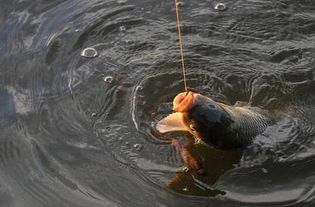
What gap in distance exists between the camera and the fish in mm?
3025

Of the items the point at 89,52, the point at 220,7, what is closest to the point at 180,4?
the point at 220,7

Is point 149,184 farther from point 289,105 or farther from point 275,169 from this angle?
point 289,105

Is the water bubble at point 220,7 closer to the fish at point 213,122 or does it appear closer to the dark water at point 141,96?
the dark water at point 141,96

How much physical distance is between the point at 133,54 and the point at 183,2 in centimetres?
80

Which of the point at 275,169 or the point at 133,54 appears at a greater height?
the point at 133,54

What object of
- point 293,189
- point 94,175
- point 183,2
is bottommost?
point 293,189

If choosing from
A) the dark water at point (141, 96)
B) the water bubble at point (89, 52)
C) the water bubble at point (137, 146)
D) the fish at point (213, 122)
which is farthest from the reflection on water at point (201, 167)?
the water bubble at point (89, 52)

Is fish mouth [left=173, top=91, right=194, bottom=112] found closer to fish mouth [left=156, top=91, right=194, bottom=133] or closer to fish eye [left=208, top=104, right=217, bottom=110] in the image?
fish mouth [left=156, top=91, right=194, bottom=133]

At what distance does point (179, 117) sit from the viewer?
3.35m

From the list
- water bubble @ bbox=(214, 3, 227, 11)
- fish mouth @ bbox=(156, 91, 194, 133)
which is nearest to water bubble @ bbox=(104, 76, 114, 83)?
fish mouth @ bbox=(156, 91, 194, 133)

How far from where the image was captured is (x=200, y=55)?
168 inches

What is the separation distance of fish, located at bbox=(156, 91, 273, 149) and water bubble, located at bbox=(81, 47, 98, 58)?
1.00 meters

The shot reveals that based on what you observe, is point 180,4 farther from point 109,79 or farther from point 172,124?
point 172,124

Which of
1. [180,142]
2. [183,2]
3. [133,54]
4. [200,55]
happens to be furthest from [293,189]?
[183,2]
